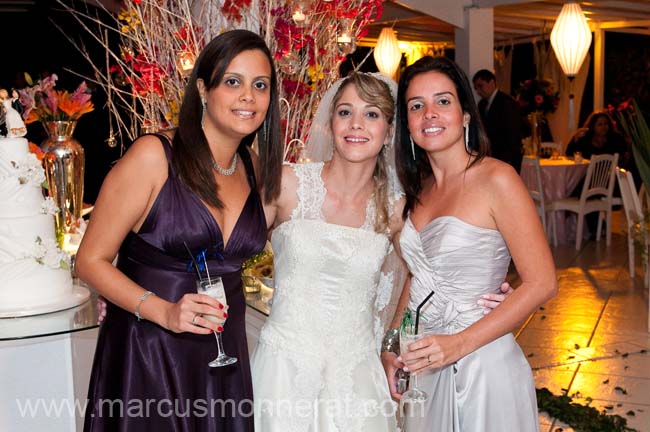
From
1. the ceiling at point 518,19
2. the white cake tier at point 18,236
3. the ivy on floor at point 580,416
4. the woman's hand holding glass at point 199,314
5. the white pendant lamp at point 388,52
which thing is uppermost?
the ceiling at point 518,19

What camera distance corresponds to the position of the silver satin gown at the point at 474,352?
2.40m

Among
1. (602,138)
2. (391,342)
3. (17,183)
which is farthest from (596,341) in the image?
(602,138)

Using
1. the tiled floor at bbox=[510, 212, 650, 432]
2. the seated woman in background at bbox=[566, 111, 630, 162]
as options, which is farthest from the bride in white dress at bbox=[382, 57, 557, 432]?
the seated woman in background at bbox=[566, 111, 630, 162]

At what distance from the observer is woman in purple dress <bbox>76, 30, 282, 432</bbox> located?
2184 mm

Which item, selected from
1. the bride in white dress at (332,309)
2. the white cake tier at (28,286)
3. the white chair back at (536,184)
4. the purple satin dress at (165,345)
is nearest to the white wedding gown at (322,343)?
the bride in white dress at (332,309)

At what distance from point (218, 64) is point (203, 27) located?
1.35m

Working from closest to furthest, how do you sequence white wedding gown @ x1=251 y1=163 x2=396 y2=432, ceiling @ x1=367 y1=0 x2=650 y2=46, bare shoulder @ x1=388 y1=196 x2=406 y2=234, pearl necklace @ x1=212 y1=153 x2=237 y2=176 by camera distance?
pearl necklace @ x1=212 y1=153 x2=237 y2=176 → white wedding gown @ x1=251 y1=163 x2=396 y2=432 → bare shoulder @ x1=388 y1=196 x2=406 y2=234 → ceiling @ x1=367 y1=0 x2=650 y2=46

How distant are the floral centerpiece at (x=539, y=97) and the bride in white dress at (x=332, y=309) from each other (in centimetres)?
833

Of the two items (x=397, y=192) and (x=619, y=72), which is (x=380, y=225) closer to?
(x=397, y=192)

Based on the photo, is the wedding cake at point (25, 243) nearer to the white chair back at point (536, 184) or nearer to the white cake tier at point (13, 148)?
the white cake tier at point (13, 148)

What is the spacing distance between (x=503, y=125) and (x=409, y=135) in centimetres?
603

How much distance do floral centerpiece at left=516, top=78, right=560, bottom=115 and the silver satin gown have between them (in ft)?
27.8

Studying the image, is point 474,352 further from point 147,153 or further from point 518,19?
point 518,19

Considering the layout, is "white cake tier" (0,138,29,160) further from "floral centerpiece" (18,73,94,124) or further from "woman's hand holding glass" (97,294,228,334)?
"woman's hand holding glass" (97,294,228,334)
